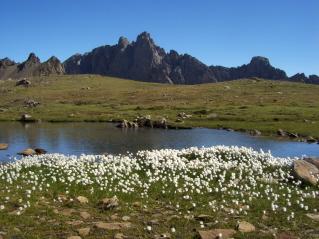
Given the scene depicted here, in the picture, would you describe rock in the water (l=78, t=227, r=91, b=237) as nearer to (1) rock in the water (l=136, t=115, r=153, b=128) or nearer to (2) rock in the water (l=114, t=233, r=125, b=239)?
(2) rock in the water (l=114, t=233, r=125, b=239)

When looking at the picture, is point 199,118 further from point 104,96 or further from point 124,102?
point 104,96

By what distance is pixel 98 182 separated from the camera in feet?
74.0

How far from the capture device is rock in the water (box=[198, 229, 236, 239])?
1555cm

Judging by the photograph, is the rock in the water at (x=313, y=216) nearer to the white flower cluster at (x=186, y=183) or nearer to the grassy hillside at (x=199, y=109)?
the white flower cluster at (x=186, y=183)

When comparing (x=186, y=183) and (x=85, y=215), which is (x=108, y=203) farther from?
(x=186, y=183)

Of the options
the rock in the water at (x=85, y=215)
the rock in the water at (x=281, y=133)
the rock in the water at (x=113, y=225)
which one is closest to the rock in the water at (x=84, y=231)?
the rock in the water at (x=113, y=225)

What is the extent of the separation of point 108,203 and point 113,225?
8.59 ft

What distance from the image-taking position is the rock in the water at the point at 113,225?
16.3m

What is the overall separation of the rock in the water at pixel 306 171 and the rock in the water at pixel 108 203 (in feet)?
38.9

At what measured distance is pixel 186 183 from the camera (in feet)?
76.0

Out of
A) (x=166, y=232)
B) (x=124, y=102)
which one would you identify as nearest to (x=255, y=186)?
(x=166, y=232)

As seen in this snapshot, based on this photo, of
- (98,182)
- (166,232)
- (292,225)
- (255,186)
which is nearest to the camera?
(166,232)

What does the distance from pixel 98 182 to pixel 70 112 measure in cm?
9110

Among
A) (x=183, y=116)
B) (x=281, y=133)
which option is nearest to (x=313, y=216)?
(x=281, y=133)
